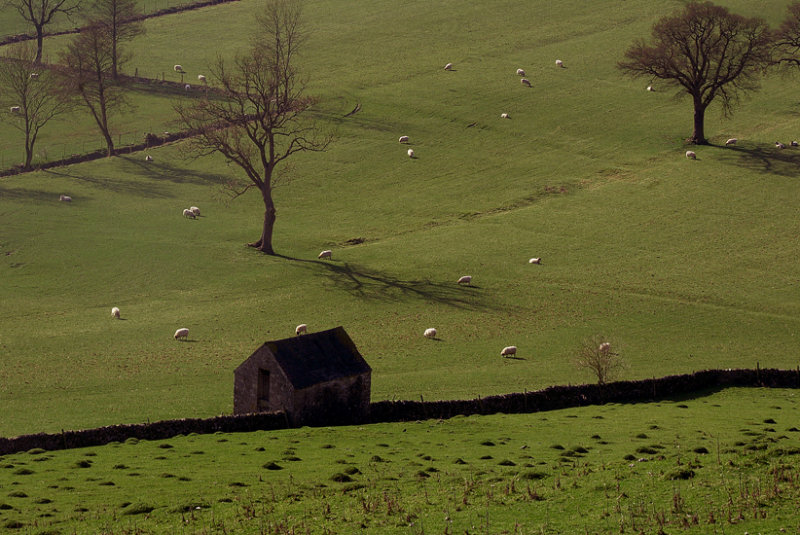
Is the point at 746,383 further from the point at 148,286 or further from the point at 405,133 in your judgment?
the point at 405,133

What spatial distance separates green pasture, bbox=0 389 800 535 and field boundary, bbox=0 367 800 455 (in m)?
0.87

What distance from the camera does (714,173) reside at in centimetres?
8406

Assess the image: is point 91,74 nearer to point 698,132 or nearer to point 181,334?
point 181,334

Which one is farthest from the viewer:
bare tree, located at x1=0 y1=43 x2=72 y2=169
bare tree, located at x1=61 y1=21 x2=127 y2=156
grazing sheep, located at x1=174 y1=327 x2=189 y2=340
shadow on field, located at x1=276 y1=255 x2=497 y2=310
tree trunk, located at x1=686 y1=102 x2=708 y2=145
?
bare tree, located at x1=61 y1=21 x2=127 y2=156

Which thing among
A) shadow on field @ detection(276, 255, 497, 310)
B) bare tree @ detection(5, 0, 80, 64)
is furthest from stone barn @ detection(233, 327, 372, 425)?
bare tree @ detection(5, 0, 80, 64)

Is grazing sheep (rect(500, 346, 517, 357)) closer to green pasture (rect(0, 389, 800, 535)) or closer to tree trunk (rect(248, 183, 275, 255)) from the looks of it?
green pasture (rect(0, 389, 800, 535))

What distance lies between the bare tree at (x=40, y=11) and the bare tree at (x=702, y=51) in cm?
6713

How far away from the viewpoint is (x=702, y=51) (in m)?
86.1

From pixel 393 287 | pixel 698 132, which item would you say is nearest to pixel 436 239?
pixel 393 287

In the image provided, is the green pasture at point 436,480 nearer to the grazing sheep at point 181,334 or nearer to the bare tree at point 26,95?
the grazing sheep at point 181,334

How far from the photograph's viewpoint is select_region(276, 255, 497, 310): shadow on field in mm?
63406

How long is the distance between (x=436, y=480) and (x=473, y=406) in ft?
42.0

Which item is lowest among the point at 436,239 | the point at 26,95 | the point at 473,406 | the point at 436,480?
the point at 473,406

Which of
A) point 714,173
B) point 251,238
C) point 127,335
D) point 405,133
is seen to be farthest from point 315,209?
point 714,173
